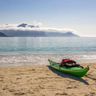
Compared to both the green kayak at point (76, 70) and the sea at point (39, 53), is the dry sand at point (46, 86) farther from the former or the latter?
the sea at point (39, 53)

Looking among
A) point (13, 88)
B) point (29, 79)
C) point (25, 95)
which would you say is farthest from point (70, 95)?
point (29, 79)

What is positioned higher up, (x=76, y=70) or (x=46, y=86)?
(x=76, y=70)

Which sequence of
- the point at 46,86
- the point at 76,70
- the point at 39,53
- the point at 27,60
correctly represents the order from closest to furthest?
the point at 46,86
the point at 76,70
the point at 27,60
the point at 39,53

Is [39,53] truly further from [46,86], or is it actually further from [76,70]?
[46,86]

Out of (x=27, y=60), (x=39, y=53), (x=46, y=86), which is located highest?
(x=39, y=53)

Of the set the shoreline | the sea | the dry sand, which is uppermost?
the sea

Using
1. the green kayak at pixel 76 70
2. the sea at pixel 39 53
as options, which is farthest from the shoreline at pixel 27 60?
the green kayak at pixel 76 70

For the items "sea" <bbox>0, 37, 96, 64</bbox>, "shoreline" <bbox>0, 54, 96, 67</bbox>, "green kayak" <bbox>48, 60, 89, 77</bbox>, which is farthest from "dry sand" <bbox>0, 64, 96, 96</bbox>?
"sea" <bbox>0, 37, 96, 64</bbox>

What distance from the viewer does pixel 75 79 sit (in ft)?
59.2

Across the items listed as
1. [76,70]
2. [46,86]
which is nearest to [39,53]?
[76,70]

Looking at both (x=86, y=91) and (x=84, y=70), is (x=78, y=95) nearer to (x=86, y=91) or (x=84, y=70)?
(x=86, y=91)

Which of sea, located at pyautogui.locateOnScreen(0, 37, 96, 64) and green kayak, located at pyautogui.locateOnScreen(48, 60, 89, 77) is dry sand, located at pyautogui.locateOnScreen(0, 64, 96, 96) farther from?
sea, located at pyautogui.locateOnScreen(0, 37, 96, 64)

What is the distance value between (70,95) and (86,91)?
153 cm

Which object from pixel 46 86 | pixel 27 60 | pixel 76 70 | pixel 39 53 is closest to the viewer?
pixel 46 86
